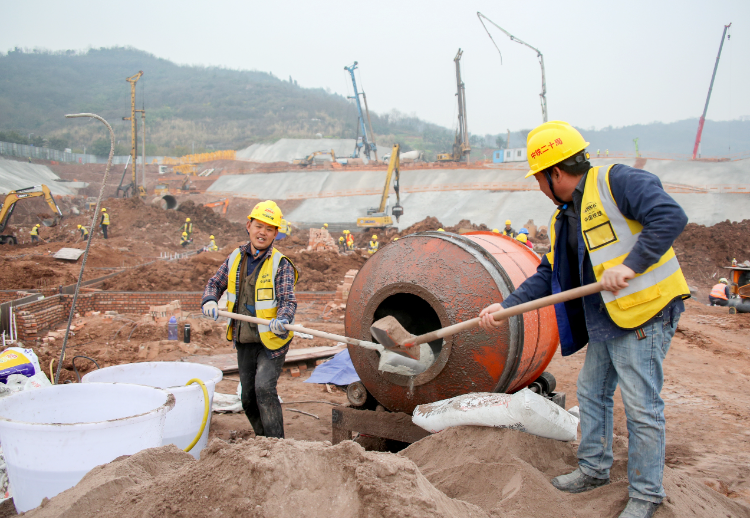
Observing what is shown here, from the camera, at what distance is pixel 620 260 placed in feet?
7.27

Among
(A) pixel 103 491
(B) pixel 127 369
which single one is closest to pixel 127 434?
(A) pixel 103 491

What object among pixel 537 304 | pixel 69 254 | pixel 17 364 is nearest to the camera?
pixel 537 304

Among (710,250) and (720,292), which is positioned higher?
(710,250)

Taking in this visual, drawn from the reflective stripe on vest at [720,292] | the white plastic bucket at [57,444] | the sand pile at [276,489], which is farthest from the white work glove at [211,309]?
the reflective stripe on vest at [720,292]

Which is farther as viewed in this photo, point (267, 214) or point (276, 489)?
point (267, 214)

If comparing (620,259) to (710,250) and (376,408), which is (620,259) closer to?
(376,408)

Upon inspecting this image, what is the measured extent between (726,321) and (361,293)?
34.0 feet

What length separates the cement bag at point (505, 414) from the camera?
259 centimetres

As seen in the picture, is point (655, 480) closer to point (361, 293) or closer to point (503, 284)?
point (503, 284)

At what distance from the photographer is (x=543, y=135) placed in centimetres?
245

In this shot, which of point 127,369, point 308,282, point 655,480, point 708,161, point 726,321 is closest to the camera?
point 655,480

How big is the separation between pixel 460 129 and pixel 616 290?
45.4m

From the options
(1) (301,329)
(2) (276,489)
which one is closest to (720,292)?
(1) (301,329)

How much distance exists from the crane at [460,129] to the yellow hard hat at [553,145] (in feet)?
140
